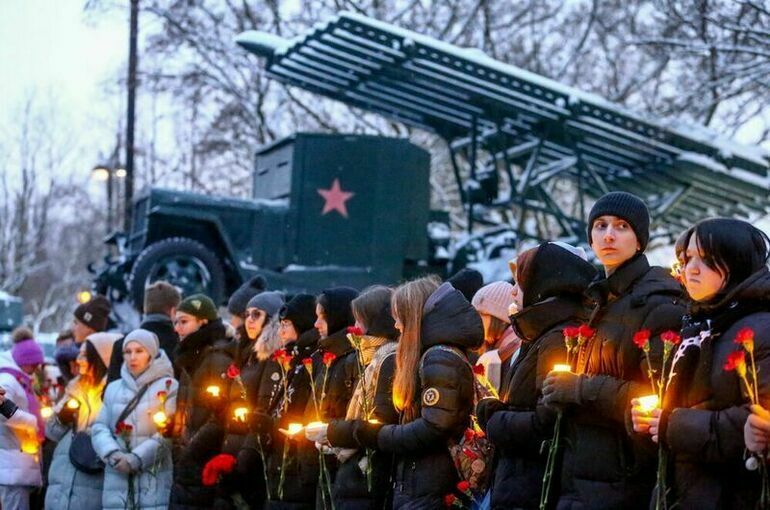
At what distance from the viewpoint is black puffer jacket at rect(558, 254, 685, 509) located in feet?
16.1

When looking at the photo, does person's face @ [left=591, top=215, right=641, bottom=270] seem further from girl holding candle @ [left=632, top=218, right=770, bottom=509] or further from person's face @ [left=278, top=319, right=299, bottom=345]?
person's face @ [left=278, top=319, right=299, bottom=345]

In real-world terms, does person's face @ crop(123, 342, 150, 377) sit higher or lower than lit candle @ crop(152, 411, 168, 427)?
higher

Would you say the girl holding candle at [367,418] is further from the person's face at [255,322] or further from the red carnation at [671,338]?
the red carnation at [671,338]

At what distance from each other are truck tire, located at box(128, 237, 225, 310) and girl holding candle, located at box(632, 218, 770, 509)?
12.1m

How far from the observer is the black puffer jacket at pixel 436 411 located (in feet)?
19.8

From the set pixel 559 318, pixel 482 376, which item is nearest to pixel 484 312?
pixel 482 376

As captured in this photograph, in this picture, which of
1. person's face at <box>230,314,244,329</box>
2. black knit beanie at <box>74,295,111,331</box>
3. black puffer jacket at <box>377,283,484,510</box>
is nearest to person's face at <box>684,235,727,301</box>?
black puffer jacket at <box>377,283,484,510</box>

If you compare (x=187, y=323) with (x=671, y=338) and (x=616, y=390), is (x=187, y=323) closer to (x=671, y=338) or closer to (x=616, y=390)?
(x=616, y=390)

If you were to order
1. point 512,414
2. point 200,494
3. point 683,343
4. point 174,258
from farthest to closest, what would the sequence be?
point 174,258
point 200,494
point 512,414
point 683,343

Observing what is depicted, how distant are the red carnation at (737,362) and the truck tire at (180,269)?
12.6 metres

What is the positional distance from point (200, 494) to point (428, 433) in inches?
116

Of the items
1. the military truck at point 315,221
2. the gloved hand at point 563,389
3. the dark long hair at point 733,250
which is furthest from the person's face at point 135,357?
the military truck at point 315,221

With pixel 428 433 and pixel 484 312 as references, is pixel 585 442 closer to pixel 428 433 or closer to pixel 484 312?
pixel 428 433

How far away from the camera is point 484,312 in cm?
689
